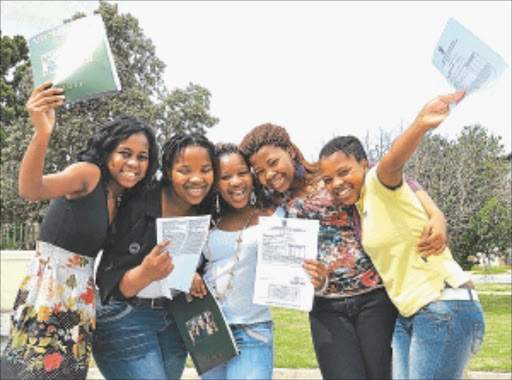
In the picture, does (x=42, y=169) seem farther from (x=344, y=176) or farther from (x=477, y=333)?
(x=477, y=333)

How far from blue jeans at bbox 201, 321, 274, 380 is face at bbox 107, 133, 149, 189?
0.89 metres

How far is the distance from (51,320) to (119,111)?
73.3 feet

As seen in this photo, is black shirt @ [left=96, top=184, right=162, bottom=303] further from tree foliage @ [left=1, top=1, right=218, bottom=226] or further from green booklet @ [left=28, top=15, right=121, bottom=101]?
tree foliage @ [left=1, top=1, right=218, bottom=226]

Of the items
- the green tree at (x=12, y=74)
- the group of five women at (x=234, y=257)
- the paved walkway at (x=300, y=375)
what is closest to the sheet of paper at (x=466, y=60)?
the group of five women at (x=234, y=257)

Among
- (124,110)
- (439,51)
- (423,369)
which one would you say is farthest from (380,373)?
(124,110)

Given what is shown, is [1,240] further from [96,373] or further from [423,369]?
[423,369]

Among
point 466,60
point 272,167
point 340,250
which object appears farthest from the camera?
point 272,167

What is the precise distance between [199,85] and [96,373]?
64.2 ft

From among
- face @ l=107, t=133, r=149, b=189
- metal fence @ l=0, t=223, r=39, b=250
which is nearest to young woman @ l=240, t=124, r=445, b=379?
face @ l=107, t=133, r=149, b=189

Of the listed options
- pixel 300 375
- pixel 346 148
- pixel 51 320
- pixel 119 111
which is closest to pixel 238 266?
pixel 346 148

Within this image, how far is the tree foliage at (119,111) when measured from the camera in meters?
24.4

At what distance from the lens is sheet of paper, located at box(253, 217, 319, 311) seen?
122 inches

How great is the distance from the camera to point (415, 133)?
8.76ft

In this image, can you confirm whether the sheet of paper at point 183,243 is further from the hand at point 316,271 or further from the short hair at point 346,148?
the short hair at point 346,148
